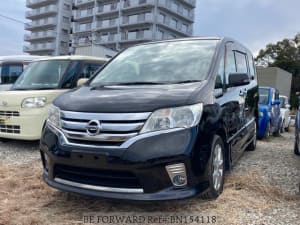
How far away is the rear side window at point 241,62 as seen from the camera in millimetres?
4678

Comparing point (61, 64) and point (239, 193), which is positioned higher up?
point (61, 64)

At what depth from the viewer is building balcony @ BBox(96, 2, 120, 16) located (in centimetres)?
5052

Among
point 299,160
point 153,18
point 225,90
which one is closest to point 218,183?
point 225,90

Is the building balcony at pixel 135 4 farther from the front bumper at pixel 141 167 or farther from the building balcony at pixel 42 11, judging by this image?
the front bumper at pixel 141 167

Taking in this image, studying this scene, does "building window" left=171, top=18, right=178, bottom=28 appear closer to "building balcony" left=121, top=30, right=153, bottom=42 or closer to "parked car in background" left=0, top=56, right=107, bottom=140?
"building balcony" left=121, top=30, right=153, bottom=42

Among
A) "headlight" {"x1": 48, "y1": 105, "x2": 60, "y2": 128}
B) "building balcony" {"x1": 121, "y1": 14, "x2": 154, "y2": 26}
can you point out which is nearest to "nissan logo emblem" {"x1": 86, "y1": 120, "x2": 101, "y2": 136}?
"headlight" {"x1": 48, "y1": 105, "x2": 60, "y2": 128}

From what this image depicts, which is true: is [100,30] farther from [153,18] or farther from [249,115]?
[249,115]

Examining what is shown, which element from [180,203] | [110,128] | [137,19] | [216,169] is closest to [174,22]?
[137,19]

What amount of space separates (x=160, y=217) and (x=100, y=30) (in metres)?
51.6

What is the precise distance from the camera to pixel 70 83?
→ 6.25 metres

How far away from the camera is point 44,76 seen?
6.36m

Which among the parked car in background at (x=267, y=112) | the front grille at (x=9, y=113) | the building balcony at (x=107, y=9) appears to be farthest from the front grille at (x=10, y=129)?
the building balcony at (x=107, y=9)

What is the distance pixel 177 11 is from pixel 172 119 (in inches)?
1925

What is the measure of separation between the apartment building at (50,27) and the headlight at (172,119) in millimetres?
58452
